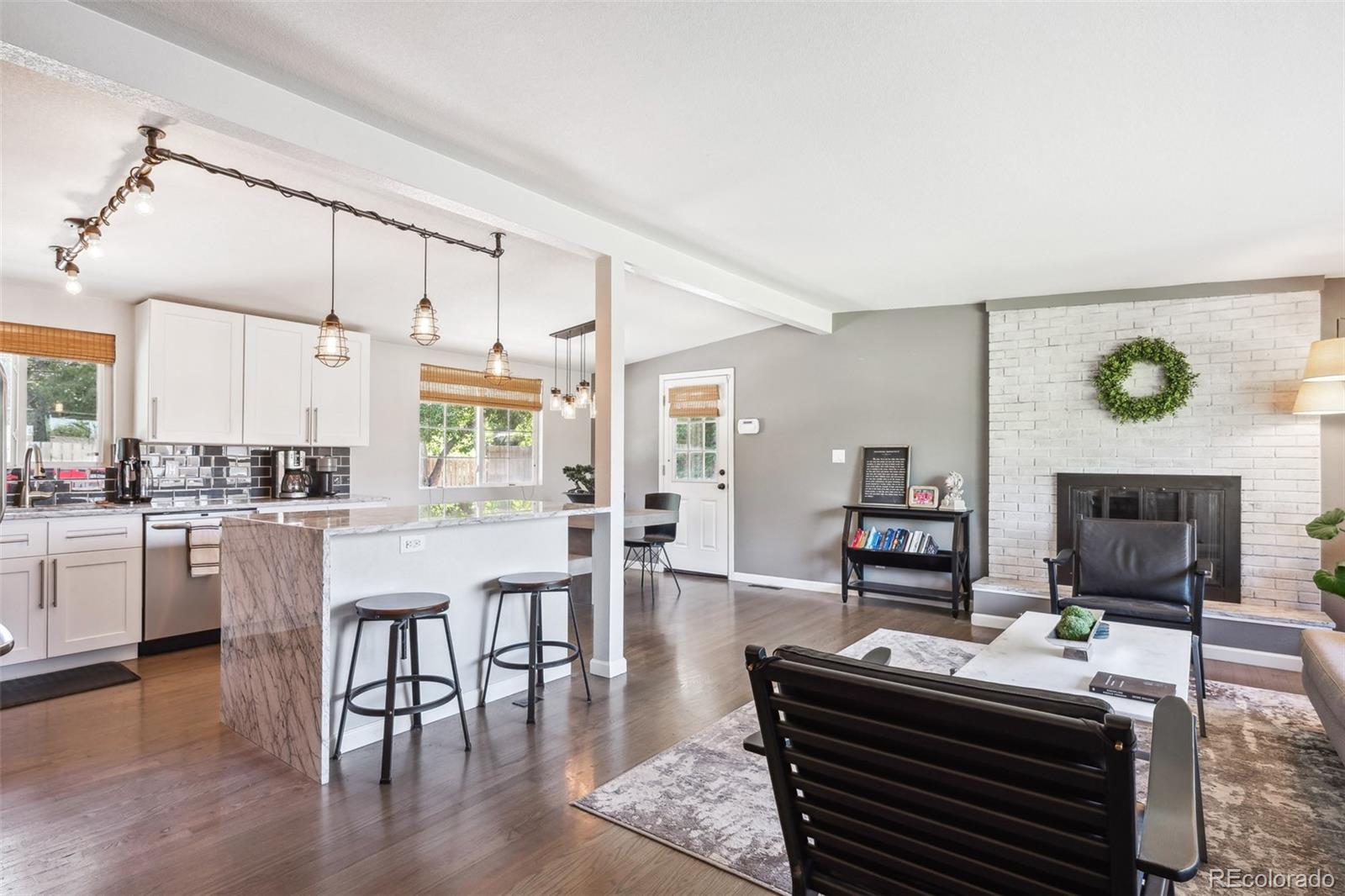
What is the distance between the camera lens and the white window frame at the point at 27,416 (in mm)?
4422

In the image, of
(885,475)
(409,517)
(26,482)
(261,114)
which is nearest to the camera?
(261,114)

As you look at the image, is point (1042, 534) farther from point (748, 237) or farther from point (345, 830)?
point (345, 830)

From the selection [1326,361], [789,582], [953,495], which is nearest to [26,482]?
[789,582]

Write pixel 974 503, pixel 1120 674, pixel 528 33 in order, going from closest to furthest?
pixel 528 33
pixel 1120 674
pixel 974 503

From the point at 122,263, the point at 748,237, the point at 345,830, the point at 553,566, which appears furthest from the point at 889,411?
the point at 122,263

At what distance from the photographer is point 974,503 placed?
5.80m

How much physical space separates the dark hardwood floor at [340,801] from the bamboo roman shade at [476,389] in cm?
338

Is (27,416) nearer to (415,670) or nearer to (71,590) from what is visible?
(71,590)

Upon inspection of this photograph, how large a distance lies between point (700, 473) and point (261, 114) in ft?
17.4

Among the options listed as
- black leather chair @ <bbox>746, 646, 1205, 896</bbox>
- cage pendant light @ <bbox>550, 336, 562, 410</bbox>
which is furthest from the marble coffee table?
cage pendant light @ <bbox>550, 336, 562, 410</bbox>

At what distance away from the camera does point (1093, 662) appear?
8.75 feet

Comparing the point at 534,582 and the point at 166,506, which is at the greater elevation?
the point at 166,506

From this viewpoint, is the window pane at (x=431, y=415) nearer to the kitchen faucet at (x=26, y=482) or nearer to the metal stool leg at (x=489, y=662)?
the kitchen faucet at (x=26, y=482)

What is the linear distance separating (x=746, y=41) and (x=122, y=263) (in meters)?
3.89
